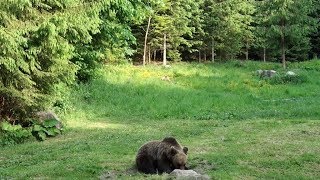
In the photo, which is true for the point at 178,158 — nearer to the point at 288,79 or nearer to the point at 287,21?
the point at 288,79

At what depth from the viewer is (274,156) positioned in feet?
30.6

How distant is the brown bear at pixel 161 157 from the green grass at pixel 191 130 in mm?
306

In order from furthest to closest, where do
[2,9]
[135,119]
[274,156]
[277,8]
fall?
[277,8]
[135,119]
[2,9]
[274,156]

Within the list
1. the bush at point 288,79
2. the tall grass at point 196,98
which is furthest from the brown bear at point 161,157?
the bush at point 288,79

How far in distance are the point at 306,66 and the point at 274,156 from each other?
29.7 metres

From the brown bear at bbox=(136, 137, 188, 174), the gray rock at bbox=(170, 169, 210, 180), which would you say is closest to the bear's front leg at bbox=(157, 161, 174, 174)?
the brown bear at bbox=(136, 137, 188, 174)

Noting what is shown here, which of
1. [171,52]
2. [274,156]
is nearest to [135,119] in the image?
[274,156]

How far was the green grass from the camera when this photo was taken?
8625mm

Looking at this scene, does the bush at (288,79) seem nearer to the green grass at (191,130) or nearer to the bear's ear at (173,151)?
the green grass at (191,130)

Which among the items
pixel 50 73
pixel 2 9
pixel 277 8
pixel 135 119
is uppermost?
pixel 277 8

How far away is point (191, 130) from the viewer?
1350cm

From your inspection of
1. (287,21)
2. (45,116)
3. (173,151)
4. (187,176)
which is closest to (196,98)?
(45,116)

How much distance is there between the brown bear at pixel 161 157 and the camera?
7.93 meters

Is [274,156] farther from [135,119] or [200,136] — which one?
[135,119]
